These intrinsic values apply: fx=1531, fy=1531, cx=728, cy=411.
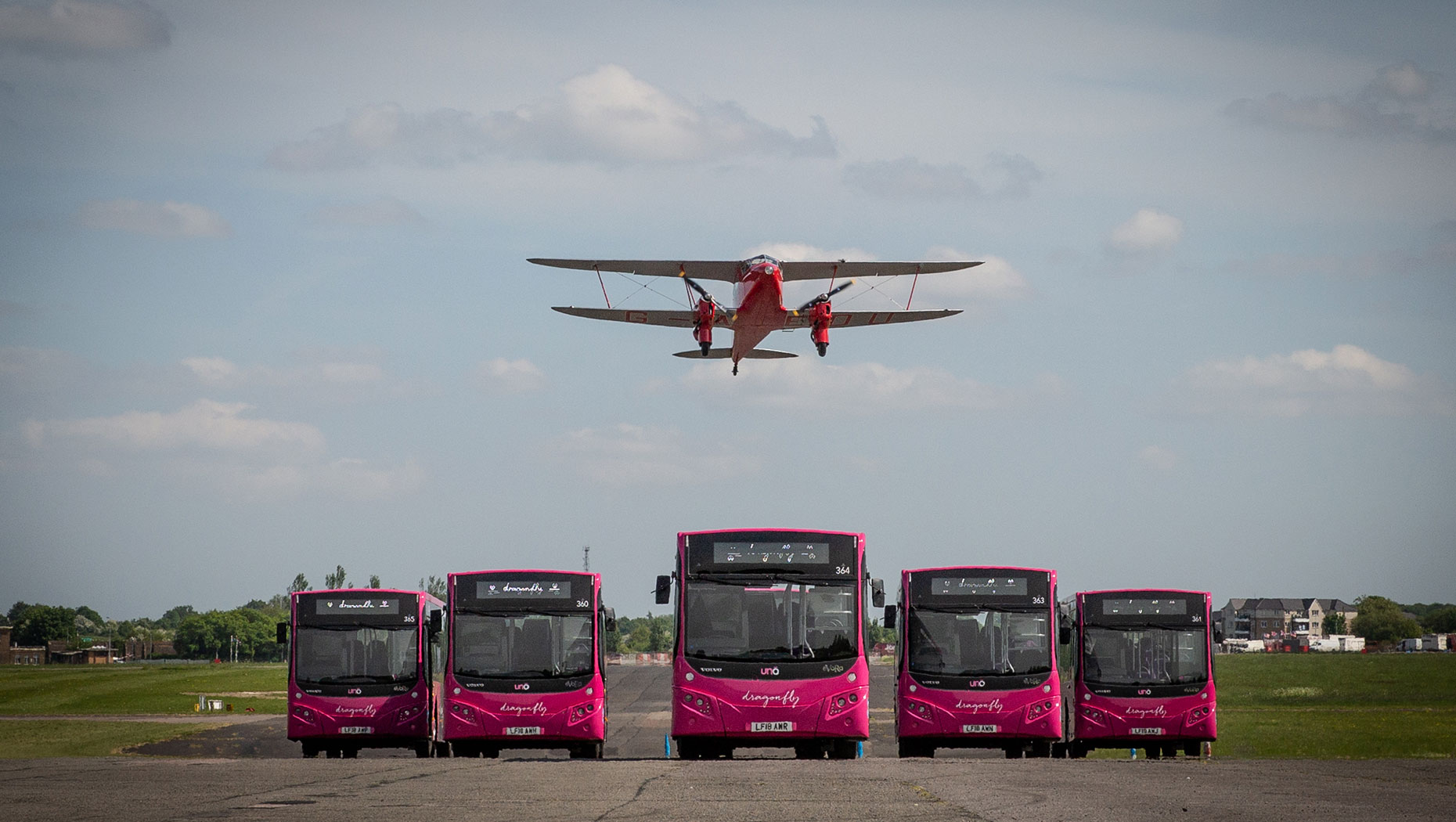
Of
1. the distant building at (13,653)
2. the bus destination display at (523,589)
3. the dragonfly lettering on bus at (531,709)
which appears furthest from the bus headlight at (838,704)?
the distant building at (13,653)

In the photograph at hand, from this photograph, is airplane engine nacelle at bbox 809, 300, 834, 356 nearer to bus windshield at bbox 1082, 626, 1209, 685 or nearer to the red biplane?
the red biplane

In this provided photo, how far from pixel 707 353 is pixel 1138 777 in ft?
116

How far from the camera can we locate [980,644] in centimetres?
2583

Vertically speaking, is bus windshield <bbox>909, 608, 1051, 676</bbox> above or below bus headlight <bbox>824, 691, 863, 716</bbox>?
above

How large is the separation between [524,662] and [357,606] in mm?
3891

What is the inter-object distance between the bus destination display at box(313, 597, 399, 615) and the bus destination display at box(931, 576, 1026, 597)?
994cm

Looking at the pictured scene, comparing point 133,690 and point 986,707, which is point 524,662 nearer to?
point 986,707

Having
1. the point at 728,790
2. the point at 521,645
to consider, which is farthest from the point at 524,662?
the point at 728,790

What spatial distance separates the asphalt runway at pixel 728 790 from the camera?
14.1 meters

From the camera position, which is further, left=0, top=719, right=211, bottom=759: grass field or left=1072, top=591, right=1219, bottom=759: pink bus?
left=0, top=719, right=211, bottom=759: grass field

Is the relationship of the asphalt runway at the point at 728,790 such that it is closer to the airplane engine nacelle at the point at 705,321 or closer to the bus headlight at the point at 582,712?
the bus headlight at the point at 582,712

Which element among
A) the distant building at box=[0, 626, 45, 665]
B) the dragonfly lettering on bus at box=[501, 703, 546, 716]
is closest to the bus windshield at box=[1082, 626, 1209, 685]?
the dragonfly lettering on bus at box=[501, 703, 546, 716]

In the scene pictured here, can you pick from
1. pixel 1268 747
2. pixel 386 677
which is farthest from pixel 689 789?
pixel 1268 747

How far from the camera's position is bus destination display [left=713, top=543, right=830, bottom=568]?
23844 millimetres
